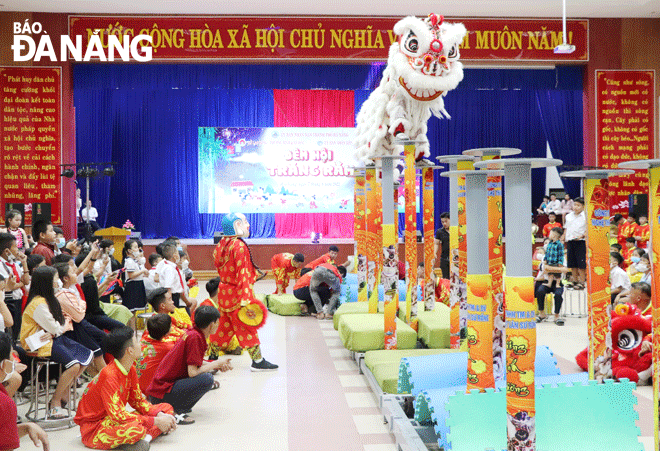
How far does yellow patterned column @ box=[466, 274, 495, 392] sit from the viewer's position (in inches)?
128

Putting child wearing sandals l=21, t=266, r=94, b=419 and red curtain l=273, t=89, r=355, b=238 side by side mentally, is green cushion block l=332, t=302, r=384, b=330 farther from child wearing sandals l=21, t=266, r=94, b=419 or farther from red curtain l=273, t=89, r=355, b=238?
red curtain l=273, t=89, r=355, b=238

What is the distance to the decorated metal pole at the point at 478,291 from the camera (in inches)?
128

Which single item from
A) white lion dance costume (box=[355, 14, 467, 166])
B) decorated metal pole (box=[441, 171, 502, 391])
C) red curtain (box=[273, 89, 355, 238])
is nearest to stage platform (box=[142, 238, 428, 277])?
red curtain (box=[273, 89, 355, 238])

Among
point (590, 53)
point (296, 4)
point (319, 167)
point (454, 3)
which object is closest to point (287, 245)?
point (319, 167)

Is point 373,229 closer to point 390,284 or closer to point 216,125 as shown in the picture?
point 390,284

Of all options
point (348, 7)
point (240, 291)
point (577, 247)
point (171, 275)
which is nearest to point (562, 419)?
point (240, 291)

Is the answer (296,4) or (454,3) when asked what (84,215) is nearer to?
(296,4)

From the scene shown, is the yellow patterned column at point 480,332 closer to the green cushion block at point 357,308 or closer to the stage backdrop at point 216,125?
the green cushion block at point 357,308

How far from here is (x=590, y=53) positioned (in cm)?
1159

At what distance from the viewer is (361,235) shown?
7.43 metres

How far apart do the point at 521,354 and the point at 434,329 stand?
251 centimetres

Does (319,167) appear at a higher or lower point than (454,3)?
lower

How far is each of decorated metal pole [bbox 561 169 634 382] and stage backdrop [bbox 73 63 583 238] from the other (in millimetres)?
10883

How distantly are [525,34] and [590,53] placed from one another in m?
1.27
